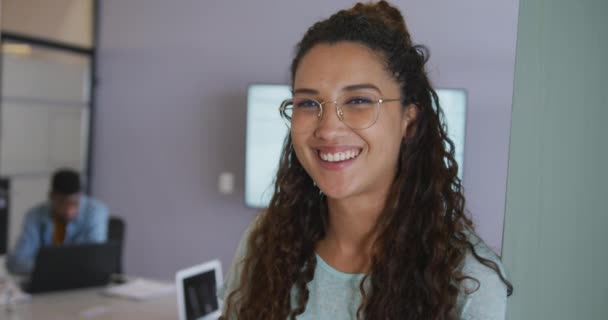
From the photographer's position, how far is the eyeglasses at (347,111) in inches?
37.5

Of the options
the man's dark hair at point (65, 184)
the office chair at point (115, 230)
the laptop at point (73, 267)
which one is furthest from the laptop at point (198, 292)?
the man's dark hair at point (65, 184)

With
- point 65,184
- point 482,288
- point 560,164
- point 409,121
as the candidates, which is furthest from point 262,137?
point 560,164

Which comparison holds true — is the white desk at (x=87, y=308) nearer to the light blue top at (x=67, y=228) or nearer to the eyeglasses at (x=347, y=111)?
the light blue top at (x=67, y=228)

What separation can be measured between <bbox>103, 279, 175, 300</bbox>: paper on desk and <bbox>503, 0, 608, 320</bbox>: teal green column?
211 cm

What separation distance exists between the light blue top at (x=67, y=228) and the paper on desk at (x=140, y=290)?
0.48m

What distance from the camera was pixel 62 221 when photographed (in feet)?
10.2

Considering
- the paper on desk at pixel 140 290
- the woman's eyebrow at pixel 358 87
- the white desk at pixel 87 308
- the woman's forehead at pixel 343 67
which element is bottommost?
the white desk at pixel 87 308

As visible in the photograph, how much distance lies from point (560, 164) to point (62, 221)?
2.96 metres

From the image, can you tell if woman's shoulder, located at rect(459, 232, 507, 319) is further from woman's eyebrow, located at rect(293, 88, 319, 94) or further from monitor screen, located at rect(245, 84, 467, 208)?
monitor screen, located at rect(245, 84, 467, 208)

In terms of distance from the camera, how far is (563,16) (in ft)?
2.13

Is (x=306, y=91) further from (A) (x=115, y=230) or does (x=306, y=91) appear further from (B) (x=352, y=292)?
(A) (x=115, y=230)

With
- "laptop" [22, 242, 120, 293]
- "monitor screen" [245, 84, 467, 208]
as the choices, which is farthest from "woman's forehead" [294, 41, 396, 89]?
"monitor screen" [245, 84, 467, 208]

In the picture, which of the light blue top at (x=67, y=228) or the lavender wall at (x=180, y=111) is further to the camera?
the lavender wall at (x=180, y=111)

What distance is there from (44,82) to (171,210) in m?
1.21
